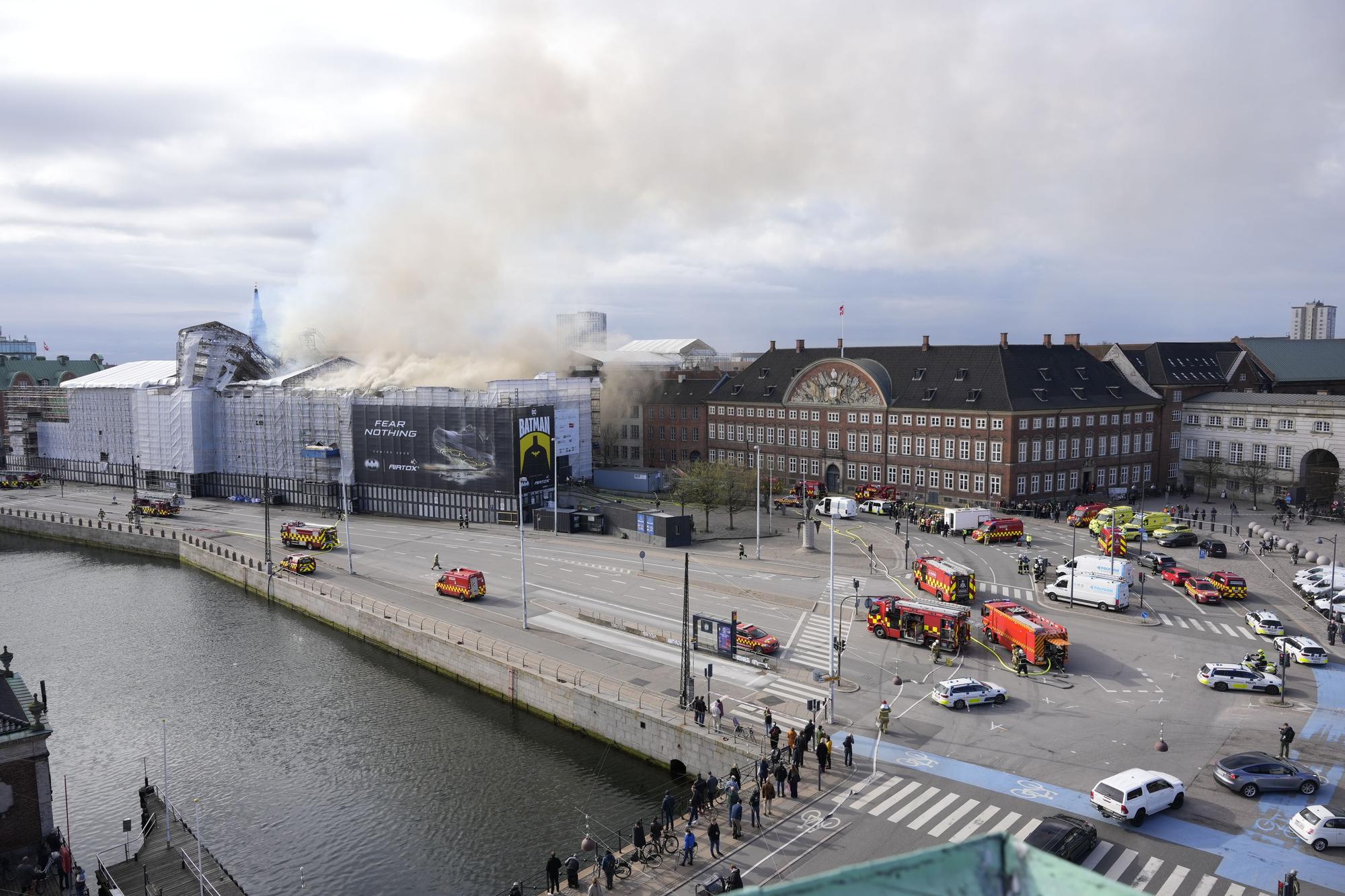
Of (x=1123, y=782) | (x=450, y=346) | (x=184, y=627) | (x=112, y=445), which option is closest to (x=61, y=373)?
(x=112, y=445)

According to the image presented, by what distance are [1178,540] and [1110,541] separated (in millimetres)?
7871

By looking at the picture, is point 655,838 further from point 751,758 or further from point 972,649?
point 972,649

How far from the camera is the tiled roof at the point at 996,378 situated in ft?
284

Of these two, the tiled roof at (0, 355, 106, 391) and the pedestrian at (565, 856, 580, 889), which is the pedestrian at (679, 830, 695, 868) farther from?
the tiled roof at (0, 355, 106, 391)

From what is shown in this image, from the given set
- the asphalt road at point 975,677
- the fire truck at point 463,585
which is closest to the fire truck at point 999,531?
the asphalt road at point 975,677

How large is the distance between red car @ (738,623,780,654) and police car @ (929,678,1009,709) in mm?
8951

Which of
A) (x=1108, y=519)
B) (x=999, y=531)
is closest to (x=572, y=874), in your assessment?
(x=999, y=531)

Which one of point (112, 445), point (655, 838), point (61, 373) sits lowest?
point (655, 838)

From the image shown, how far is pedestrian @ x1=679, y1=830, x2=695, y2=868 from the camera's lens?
26375 millimetres

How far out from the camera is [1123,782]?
27891mm

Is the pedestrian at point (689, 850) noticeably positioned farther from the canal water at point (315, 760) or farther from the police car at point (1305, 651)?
the police car at point (1305, 651)

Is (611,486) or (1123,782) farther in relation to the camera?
(611,486)

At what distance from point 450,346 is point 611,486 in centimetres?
3357

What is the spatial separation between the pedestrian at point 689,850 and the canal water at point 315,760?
6.96 metres
